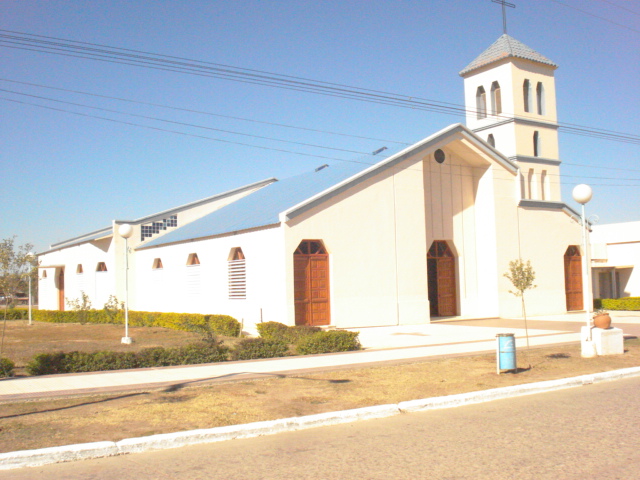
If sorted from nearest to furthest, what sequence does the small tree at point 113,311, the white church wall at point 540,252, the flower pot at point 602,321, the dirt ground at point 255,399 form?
the dirt ground at point 255,399 → the flower pot at point 602,321 → the white church wall at point 540,252 → the small tree at point 113,311

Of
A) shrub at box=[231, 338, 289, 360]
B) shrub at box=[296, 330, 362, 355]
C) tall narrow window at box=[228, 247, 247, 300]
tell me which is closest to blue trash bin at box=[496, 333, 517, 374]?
shrub at box=[296, 330, 362, 355]

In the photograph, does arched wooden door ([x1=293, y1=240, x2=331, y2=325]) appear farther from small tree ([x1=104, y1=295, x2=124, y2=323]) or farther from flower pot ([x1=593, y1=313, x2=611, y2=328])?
small tree ([x1=104, y1=295, x2=124, y2=323])

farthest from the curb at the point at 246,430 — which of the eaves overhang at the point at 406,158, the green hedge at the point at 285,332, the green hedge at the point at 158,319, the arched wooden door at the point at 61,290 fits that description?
the arched wooden door at the point at 61,290

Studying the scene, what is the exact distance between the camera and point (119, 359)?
12609 millimetres

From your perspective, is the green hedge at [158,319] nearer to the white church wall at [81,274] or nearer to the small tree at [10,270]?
the white church wall at [81,274]

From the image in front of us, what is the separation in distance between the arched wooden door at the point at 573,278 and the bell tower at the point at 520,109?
2630 millimetres

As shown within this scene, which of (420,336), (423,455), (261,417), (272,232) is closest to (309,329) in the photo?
(420,336)

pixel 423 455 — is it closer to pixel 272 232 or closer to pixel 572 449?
pixel 572 449

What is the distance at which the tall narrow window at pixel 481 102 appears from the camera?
3069cm

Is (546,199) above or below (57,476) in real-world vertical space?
above

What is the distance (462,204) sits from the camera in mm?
27688

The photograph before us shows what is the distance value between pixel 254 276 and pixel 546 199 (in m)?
15.0

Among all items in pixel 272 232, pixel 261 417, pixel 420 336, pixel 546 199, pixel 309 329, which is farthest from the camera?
pixel 546 199

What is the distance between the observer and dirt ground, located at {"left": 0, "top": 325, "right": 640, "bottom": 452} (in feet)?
25.4
